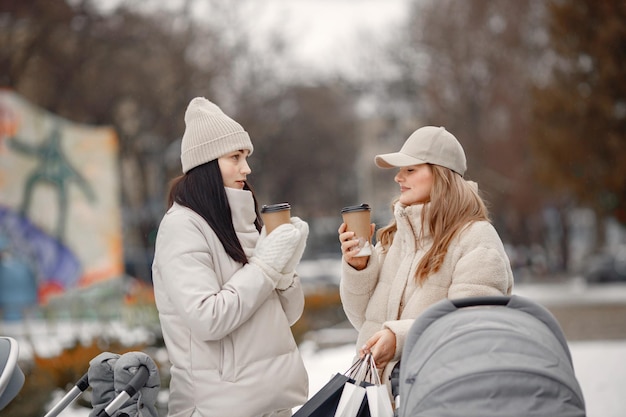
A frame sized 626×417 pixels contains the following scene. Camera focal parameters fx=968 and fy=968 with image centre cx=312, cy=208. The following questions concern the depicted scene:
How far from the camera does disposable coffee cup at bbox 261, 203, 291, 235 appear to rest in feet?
13.2

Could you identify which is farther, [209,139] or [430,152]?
[430,152]

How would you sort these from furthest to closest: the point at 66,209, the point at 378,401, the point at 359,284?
the point at 66,209 → the point at 359,284 → the point at 378,401

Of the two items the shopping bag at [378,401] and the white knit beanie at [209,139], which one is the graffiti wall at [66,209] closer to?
the white knit beanie at [209,139]

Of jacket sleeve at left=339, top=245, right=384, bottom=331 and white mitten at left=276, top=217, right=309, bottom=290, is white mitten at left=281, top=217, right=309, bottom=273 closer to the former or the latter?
white mitten at left=276, top=217, right=309, bottom=290

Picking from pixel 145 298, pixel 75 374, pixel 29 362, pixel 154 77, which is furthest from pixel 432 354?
pixel 154 77

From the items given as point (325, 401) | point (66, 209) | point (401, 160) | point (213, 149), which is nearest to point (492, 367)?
point (325, 401)

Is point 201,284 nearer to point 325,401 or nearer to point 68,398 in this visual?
point 325,401

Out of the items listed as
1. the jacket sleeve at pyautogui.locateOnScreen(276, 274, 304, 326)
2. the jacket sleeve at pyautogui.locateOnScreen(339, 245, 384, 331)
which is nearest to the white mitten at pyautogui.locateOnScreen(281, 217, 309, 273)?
the jacket sleeve at pyautogui.locateOnScreen(276, 274, 304, 326)

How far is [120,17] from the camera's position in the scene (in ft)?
88.7

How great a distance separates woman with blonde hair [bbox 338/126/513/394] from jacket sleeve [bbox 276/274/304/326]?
249mm

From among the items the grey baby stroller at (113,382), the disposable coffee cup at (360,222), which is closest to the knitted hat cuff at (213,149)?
the disposable coffee cup at (360,222)

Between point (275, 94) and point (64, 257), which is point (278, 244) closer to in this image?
point (64, 257)

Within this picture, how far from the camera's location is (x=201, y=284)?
3848mm

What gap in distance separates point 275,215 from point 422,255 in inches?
27.8
